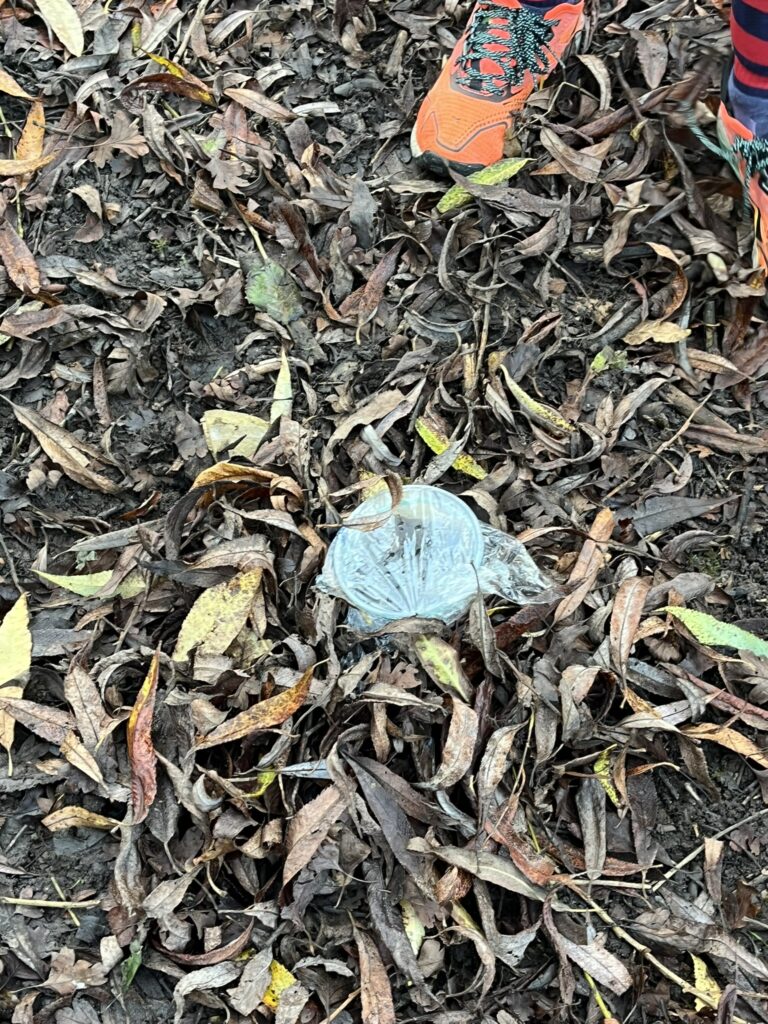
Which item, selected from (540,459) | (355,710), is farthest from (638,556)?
(355,710)

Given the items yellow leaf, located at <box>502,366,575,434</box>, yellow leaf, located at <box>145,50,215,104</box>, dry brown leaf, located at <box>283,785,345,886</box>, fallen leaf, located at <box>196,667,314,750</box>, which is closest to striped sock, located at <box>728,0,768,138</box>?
yellow leaf, located at <box>502,366,575,434</box>

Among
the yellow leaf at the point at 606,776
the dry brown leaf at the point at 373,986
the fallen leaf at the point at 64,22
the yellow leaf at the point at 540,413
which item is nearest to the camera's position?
the dry brown leaf at the point at 373,986

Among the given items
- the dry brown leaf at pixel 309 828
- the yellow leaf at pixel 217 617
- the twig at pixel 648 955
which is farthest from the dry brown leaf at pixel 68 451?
the twig at pixel 648 955

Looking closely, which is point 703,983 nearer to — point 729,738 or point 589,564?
point 729,738

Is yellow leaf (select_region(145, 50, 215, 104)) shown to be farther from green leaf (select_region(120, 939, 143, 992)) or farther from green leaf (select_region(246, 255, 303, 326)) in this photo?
green leaf (select_region(120, 939, 143, 992))

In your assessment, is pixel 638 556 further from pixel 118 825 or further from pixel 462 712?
pixel 118 825

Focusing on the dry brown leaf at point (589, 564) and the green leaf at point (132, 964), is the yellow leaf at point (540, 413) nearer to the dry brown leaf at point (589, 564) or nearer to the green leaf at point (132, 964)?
the dry brown leaf at point (589, 564)
